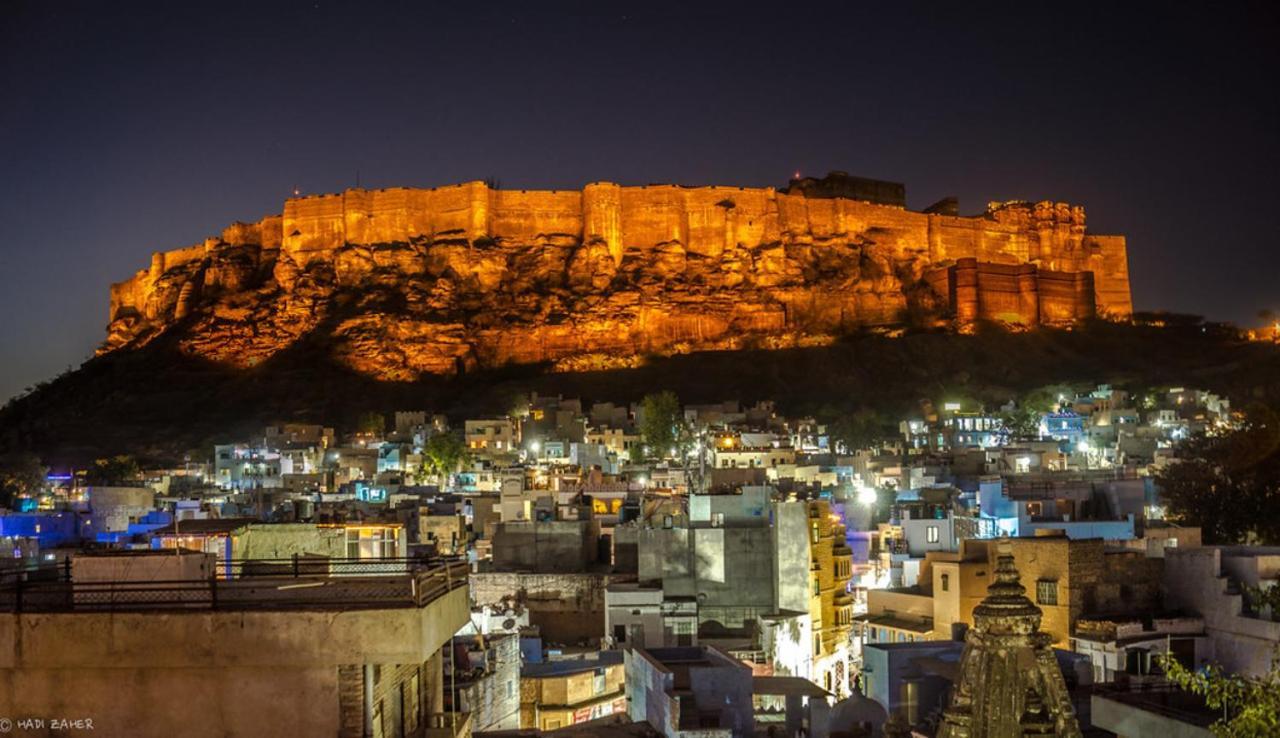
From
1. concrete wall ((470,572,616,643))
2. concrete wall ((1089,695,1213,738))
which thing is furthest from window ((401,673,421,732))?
concrete wall ((470,572,616,643))

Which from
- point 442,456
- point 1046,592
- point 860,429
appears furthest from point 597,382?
point 1046,592

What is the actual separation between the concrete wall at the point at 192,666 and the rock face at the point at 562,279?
77.0 metres

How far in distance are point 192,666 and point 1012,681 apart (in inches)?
170

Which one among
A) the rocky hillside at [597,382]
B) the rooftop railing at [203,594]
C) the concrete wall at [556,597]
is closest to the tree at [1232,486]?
the concrete wall at [556,597]

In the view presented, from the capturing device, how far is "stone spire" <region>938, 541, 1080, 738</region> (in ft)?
22.0

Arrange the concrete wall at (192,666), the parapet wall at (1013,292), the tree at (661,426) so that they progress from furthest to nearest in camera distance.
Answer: the parapet wall at (1013,292)
the tree at (661,426)
the concrete wall at (192,666)

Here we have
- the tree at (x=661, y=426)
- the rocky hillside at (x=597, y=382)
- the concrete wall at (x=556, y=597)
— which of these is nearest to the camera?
the concrete wall at (x=556, y=597)

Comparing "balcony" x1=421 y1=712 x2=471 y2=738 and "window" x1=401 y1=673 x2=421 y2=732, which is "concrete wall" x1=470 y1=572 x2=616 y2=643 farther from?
"window" x1=401 y1=673 x2=421 y2=732

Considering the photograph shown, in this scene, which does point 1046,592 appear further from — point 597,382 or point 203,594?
point 597,382

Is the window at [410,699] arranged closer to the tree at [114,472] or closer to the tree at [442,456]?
the tree at [442,456]

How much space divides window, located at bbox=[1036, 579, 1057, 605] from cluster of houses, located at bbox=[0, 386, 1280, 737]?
35mm

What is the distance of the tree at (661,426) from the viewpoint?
51.8 metres

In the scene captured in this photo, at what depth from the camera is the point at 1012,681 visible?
683cm

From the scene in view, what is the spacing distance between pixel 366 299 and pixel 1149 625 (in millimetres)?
74499
